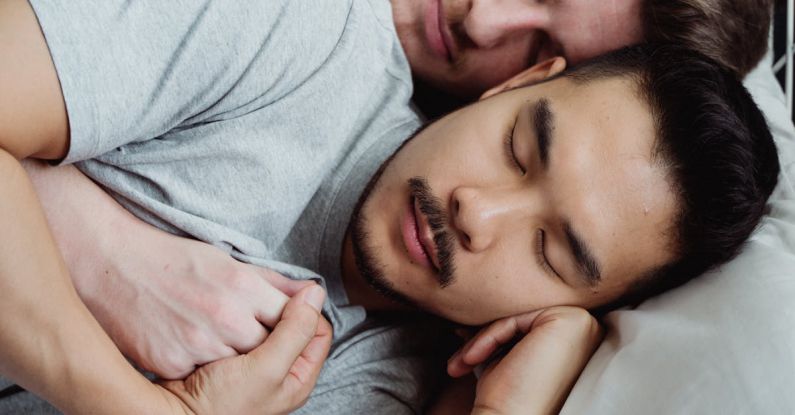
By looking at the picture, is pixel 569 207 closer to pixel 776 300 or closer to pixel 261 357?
pixel 776 300

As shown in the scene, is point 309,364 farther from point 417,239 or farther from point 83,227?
point 83,227

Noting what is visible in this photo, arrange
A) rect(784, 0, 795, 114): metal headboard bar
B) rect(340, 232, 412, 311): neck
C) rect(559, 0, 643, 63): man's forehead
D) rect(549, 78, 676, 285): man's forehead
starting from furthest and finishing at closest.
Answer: rect(784, 0, 795, 114): metal headboard bar, rect(559, 0, 643, 63): man's forehead, rect(340, 232, 412, 311): neck, rect(549, 78, 676, 285): man's forehead

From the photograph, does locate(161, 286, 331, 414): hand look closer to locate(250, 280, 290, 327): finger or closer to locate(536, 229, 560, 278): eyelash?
locate(250, 280, 290, 327): finger

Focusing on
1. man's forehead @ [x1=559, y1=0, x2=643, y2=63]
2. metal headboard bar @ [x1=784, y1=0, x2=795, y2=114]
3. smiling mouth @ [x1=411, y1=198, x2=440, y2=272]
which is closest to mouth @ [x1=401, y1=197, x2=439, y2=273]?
smiling mouth @ [x1=411, y1=198, x2=440, y2=272]

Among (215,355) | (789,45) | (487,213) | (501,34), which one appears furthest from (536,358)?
(789,45)

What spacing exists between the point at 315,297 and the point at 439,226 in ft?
0.64

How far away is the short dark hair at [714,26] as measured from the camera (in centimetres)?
120

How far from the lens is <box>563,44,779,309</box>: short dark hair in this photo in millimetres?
959

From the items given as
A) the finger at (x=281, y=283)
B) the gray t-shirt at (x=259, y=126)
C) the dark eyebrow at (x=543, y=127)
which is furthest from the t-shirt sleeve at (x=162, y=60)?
the dark eyebrow at (x=543, y=127)

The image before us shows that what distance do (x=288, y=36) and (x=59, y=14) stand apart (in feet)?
0.88

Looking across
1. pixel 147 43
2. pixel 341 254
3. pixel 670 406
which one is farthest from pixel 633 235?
pixel 147 43

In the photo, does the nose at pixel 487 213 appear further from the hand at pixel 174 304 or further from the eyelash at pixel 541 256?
the hand at pixel 174 304

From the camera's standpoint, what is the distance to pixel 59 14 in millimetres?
717

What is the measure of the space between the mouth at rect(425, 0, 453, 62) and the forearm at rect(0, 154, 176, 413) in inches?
31.2
